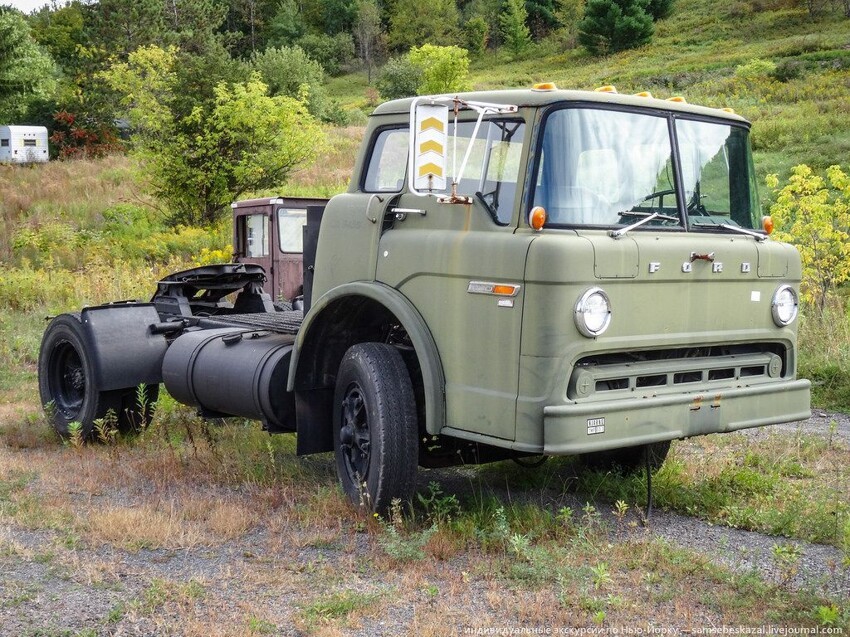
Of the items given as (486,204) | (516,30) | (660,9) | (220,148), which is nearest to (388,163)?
(486,204)

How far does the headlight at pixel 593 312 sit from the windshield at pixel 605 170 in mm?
433

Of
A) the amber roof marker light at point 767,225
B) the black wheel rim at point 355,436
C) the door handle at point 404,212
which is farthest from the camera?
the amber roof marker light at point 767,225

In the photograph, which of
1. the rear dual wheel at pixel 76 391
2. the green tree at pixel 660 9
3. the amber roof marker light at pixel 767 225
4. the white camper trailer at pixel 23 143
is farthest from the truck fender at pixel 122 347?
the green tree at pixel 660 9

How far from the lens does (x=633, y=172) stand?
5625 millimetres

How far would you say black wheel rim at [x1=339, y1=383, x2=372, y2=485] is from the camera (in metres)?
6.22

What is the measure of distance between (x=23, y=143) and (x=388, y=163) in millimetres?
49251

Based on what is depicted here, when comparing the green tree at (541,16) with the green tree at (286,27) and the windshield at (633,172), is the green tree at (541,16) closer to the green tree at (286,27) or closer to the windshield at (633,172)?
the green tree at (286,27)

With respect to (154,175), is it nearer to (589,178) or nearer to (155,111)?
(155,111)

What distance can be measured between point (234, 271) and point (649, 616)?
6126mm

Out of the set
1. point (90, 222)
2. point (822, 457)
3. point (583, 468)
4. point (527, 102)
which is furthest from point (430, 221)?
point (90, 222)

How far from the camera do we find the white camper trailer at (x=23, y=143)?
49719 mm

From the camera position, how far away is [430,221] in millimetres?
5895

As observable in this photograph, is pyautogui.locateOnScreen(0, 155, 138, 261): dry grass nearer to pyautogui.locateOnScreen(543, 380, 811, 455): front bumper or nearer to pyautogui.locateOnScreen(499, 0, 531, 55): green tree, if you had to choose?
pyautogui.locateOnScreen(543, 380, 811, 455): front bumper

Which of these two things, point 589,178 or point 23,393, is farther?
point 23,393
